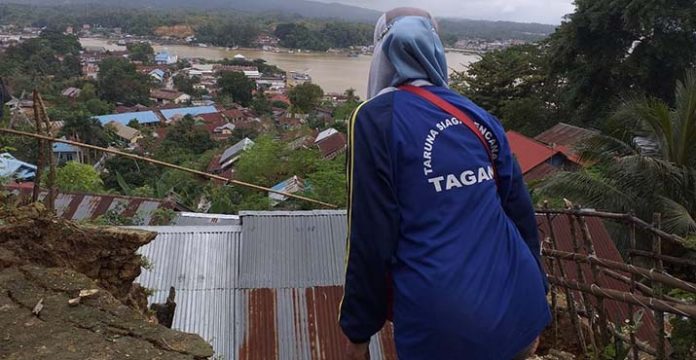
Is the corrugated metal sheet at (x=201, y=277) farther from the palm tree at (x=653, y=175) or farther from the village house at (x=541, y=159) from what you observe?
the village house at (x=541, y=159)

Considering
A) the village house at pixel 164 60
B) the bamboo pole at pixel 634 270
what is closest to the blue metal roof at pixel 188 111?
the village house at pixel 164 60

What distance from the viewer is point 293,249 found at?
4.73 metres

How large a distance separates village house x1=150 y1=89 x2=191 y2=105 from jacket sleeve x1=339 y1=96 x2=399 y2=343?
33.9 m

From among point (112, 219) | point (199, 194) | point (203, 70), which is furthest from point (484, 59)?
point (203, 70)

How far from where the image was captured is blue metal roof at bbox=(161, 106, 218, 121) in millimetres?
28237

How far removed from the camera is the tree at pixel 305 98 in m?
28.6

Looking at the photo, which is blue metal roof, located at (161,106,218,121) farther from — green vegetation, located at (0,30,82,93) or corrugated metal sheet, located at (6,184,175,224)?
corrugated metal sheet, located at (6,184,175,224)

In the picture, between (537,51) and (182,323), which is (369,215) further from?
(537,51)

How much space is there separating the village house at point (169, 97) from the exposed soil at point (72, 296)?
32.7 metres

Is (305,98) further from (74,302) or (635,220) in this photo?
(74,302)

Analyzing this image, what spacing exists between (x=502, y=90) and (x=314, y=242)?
11.9 meters

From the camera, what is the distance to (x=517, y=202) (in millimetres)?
1220

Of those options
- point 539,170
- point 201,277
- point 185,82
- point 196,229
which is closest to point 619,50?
point 539,170

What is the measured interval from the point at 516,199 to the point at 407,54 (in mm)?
360
